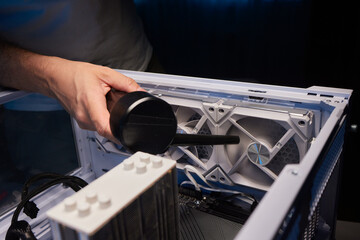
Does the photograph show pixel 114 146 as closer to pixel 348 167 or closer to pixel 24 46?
pixel 24 46

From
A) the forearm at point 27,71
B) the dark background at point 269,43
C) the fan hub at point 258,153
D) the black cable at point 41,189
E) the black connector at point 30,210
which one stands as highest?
the dark background at point 269,43

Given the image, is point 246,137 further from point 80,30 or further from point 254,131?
→ point 80,30

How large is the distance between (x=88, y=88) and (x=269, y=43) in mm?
961

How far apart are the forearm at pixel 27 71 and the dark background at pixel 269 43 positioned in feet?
2.72

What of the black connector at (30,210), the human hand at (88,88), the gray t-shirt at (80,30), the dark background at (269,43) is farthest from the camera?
the dark background at (269,43)

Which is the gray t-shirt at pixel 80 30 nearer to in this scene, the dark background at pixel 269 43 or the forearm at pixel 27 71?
the forearm at pixel 27 71

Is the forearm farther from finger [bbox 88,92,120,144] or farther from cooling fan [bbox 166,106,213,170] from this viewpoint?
cooling fan [bbox 166,106,213,170]

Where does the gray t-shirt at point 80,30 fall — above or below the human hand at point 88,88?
above

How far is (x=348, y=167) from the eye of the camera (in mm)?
1502

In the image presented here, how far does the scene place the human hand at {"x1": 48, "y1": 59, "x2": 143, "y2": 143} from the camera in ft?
2.35

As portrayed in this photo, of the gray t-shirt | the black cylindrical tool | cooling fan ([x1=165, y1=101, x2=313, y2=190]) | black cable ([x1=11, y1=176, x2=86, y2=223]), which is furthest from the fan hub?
the gray t-shirt

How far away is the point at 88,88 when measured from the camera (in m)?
0.77

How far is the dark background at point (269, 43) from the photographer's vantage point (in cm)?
130

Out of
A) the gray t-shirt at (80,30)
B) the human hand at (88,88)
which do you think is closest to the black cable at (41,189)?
the human hand at (88,88)
